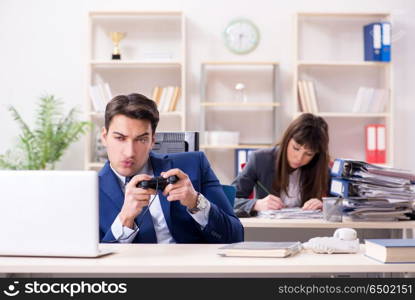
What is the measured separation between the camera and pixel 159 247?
222 centimetres

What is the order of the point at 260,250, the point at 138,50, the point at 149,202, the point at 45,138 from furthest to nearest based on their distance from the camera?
1. the point at 138,50
2. the point at 45,138
3. the point at 149,202
4. the point at 260,250

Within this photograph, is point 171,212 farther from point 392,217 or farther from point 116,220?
point 392,217

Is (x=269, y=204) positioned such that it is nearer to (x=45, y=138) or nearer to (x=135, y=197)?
(x=135, y=197)

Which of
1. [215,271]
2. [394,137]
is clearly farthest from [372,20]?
[215,271]

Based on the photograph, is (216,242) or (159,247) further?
(216,242)

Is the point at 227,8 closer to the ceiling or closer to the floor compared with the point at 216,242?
closer to the ceiling

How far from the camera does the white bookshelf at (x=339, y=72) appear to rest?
6000 mm

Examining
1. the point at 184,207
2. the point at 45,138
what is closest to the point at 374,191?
the point at 184,207

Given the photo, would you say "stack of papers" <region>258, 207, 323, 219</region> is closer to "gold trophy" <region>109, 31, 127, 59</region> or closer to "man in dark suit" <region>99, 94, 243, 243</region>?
"man in dark suit" <region>99, 94, 243, 243</region>

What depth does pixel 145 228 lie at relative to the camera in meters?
2.47

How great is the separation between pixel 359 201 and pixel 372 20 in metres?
3.01

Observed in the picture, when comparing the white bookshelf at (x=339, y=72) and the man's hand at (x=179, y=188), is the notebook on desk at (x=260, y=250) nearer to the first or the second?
the man's hand at (x=179, y=188)

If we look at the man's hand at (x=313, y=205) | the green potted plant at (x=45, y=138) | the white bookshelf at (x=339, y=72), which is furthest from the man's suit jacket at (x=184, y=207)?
the white bookshelf at (x=339, y=72)

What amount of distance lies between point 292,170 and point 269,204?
39 centimetres
